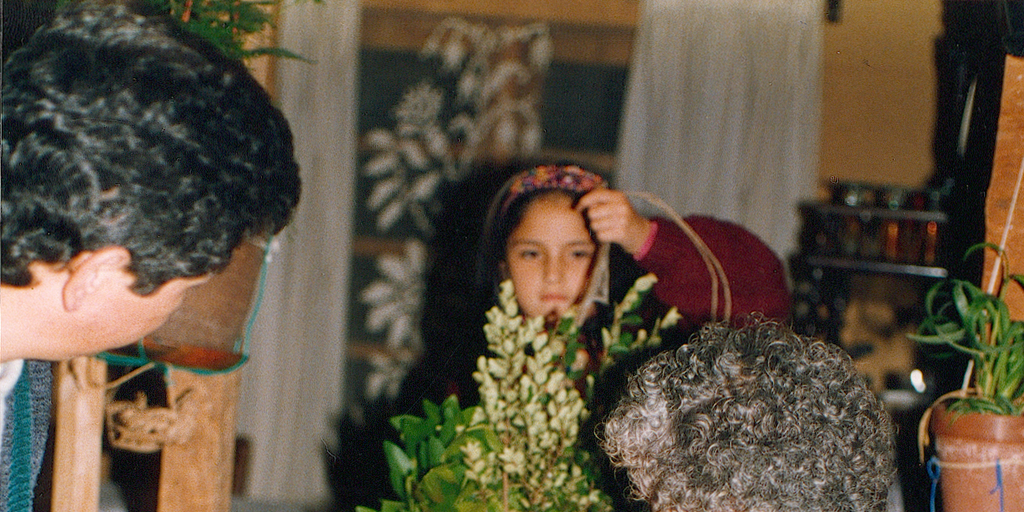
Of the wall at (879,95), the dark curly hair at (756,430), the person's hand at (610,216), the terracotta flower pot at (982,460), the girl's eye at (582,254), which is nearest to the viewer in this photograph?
the dark curly hair at (756,430)

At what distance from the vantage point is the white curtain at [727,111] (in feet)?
9.68

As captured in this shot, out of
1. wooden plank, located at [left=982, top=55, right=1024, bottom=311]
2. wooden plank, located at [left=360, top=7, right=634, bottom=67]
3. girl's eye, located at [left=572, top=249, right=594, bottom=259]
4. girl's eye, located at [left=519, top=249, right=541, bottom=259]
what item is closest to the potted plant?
wooden plank, located at [left=982, top=55, right=1024, bottom=311]

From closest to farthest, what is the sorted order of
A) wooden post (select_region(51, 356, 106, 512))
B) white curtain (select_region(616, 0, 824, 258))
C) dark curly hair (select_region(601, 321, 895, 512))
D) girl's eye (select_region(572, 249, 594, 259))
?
dark curly hair (select_region(601, 321, 895, 512)) < wooden post (select_region(51, 356, 106, 512)) < girl's eye (select_region(572, 249, 594, 259)) < white curtain (select_region(616, 0, 824, 258))

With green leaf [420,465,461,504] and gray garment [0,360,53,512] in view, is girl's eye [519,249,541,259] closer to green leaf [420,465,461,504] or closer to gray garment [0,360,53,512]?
green leaf [420,465,461,504]

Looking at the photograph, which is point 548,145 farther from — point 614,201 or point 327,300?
point 614,201

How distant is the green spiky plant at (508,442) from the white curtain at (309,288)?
6.84 ft

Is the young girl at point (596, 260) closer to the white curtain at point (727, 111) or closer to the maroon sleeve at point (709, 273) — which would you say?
the maroon sleeve at point (709, 273)

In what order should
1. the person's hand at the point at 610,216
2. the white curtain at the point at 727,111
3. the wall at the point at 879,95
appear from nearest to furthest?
1. the person's hand at the point at 610,216
2. the wall at the point at 879,95
3. the white curtain at the point at 727,111

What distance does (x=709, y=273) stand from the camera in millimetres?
1516

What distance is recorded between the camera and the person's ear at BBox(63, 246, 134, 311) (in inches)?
34.5

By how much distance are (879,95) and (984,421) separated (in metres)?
2.43

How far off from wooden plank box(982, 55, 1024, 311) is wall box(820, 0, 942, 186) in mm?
1810

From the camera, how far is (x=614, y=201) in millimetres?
1418

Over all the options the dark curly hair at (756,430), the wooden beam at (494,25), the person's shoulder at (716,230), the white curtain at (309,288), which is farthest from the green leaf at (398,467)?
the wooden beam at (494,25)
